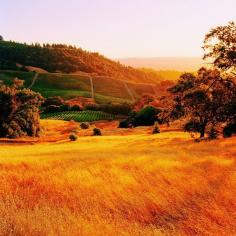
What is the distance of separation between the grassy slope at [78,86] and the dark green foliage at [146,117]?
217 feet

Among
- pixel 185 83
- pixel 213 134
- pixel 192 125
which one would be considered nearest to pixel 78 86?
pixel 185 83

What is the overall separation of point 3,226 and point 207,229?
481 centimetres

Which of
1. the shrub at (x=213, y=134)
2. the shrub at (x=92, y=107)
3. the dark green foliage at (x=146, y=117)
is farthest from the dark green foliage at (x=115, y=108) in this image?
the shrub at (x=213, y=134)

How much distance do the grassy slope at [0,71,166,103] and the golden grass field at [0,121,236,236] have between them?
471 feet

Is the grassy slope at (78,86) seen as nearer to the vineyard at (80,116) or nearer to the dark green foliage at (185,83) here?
the vineyard at (80,116)

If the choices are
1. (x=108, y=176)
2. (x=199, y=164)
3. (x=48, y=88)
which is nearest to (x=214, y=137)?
(x=199, y=164)

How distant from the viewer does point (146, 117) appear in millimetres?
93375

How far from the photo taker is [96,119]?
11131 centimetres

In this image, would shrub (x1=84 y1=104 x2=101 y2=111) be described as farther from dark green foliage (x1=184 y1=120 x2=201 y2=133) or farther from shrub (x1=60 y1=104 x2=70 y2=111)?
dark green foliage (x1=184 y1=120 x2=201 y2=133)

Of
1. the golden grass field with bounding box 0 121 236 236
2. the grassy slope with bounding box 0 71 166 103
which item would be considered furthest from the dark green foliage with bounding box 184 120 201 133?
the grassy slope with bounding box 0 71 166 103

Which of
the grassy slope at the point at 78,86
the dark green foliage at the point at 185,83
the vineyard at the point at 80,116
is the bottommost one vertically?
the vineyard at the point at 80,116

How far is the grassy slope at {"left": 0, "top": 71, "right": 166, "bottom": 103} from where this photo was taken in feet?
546

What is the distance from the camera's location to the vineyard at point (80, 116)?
11069cm

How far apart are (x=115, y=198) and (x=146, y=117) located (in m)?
81.4
